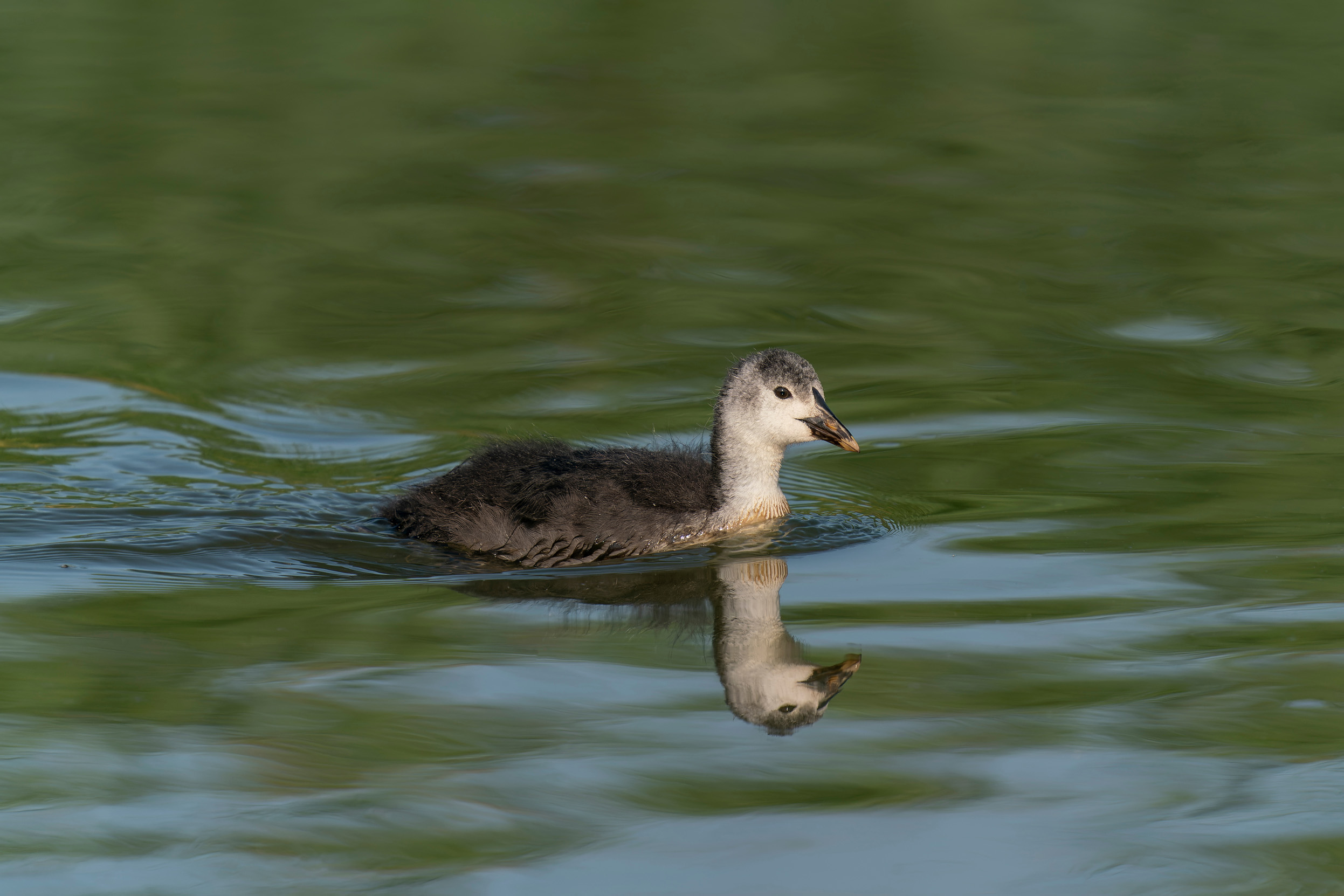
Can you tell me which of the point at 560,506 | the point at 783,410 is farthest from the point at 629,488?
the point at 783,410

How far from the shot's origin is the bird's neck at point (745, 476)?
24.6ft

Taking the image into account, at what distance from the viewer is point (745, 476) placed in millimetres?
7523

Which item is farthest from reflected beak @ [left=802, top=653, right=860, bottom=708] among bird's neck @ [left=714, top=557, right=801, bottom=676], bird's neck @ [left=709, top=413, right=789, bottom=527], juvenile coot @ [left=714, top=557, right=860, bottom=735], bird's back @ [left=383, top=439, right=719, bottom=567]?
bird's neck @ [left=709, top=413, right=789, bottom=527]

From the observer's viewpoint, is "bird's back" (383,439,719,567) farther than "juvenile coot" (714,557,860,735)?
Yes

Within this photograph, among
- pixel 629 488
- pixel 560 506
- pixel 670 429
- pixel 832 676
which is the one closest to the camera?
pixel 832 676

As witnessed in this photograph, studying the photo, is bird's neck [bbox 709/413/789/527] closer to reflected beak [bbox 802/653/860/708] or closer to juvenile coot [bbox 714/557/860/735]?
juvenile coot [bbox 714/557/860/735]

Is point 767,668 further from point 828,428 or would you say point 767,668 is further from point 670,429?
point 670,429

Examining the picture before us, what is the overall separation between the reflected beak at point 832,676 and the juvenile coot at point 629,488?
1776 mm

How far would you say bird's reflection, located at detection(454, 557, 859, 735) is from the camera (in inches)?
206

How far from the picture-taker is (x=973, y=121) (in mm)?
14477

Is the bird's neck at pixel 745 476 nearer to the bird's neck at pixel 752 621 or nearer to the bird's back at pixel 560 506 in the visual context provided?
the bird's back at pixel 560 506

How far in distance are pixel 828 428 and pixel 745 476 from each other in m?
0.43

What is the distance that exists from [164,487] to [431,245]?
13.7 ft

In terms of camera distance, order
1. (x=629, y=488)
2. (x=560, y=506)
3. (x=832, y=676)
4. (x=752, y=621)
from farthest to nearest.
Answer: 1. (x=629, y=488)
2. (x=560, y=506)
3. (x=752, y=621)
4. (x=832, y=676)
